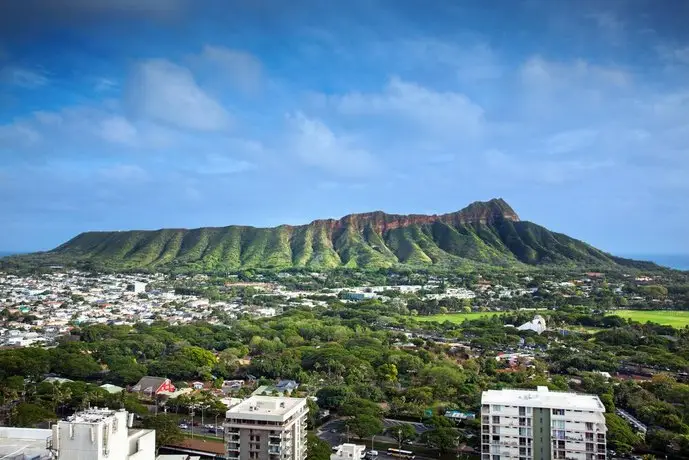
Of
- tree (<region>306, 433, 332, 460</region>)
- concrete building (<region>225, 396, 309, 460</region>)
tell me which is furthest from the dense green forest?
concrete building (<region>225, 396, 309, 460</region>)

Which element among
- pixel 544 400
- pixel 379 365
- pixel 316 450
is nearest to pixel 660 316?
pixel 379 365

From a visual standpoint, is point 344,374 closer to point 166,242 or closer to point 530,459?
point 530,459

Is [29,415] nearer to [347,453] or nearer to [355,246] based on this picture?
[347,453]

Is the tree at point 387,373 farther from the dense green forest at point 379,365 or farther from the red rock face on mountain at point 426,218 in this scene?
the red rock face on mountain at point 426,218

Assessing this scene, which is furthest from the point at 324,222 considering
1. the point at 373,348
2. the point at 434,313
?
the point at 373,348

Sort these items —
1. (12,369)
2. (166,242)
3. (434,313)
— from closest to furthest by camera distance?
1. (12,369)
2. (434,313)
3. (166,242)

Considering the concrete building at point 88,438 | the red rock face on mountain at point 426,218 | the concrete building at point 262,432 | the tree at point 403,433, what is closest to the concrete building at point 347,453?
the concrete building at point 262,432

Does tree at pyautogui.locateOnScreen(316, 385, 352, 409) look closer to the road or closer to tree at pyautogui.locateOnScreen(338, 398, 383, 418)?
the road
